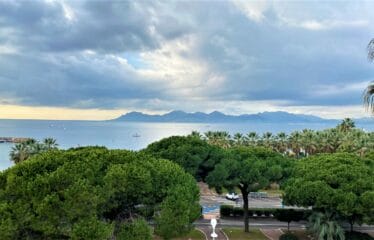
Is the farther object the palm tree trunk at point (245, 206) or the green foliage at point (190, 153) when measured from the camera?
the palm tree trunk at point (245, 206)

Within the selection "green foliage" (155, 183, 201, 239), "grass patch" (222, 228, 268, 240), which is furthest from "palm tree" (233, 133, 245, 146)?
"green foliage" (155, 183, 201, 239)

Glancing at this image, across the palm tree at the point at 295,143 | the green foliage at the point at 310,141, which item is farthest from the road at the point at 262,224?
the palm tree at the point at 295,143

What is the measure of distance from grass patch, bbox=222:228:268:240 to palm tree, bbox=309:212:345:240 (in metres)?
6.10

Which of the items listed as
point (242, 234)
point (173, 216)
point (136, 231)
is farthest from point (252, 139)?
point (136, 231)

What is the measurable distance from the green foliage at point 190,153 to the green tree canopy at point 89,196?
1032 centimetres

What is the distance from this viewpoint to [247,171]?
31.2 m

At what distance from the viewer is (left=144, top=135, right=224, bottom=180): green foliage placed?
30578 millimetres

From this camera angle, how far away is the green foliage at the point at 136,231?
1751cm

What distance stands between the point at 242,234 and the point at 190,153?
29.6 feet

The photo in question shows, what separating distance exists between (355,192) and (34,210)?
21.1 m

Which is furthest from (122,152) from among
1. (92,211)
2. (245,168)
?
(245,168)

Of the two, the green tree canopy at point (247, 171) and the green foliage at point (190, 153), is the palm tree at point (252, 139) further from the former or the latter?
the green foliage at point (190, 153)

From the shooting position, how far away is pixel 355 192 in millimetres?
27344

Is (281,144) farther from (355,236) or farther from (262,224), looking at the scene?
(355,236)
